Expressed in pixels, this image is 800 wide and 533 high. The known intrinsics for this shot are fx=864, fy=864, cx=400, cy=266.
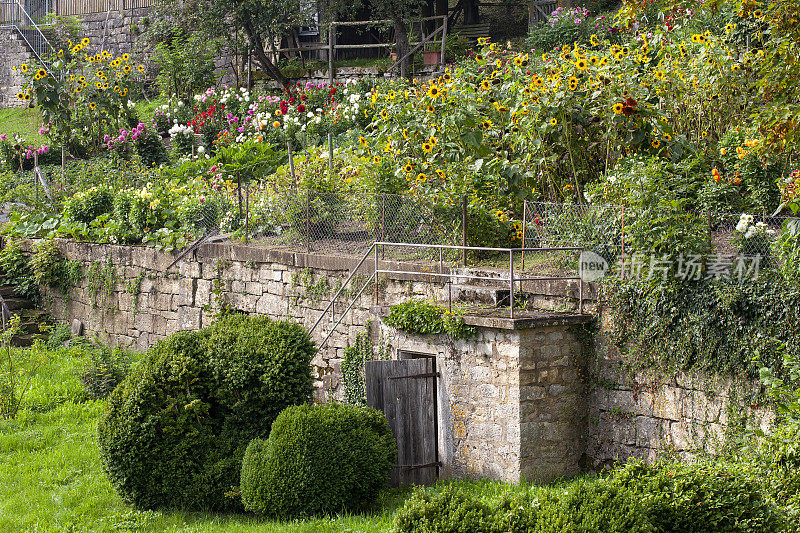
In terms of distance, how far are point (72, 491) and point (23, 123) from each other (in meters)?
16.7

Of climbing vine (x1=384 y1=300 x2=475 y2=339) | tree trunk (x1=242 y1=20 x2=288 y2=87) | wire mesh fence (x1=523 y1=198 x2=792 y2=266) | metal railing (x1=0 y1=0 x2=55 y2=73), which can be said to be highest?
metal railing (x1=0 y1=0 x2=55 y2=73)

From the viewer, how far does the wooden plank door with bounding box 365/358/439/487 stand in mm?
9000

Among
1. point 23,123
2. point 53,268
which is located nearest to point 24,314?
point 53,268

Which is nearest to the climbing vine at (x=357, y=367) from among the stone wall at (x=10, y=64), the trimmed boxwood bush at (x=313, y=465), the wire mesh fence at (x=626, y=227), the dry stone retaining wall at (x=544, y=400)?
the dry stone retaining wall at (x=544, y=400)

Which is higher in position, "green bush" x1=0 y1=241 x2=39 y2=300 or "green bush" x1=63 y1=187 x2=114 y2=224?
"green bush" x1=63 y1=187 x2=114 y2=224

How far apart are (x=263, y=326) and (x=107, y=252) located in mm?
5831

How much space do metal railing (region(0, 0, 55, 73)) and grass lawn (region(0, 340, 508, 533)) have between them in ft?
51.6

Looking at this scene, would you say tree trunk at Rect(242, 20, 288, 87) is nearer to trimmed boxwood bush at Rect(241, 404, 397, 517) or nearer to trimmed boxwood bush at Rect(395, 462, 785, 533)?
trimmed boxwood bush at Rect(241, 404, 397, 517)

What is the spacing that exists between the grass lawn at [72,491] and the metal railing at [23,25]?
619 inches

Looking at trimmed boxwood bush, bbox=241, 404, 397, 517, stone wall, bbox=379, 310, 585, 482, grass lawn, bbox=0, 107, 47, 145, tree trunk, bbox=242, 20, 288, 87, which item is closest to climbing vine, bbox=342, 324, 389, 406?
stone wall, bbox=379, 310, 585, 482

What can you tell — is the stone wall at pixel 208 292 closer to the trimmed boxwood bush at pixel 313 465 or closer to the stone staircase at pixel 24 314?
the stone staircase at pixel 24 314

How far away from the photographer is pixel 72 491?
868 centimetres

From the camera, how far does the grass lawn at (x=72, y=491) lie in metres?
7.71

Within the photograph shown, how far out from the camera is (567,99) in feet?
31.4
